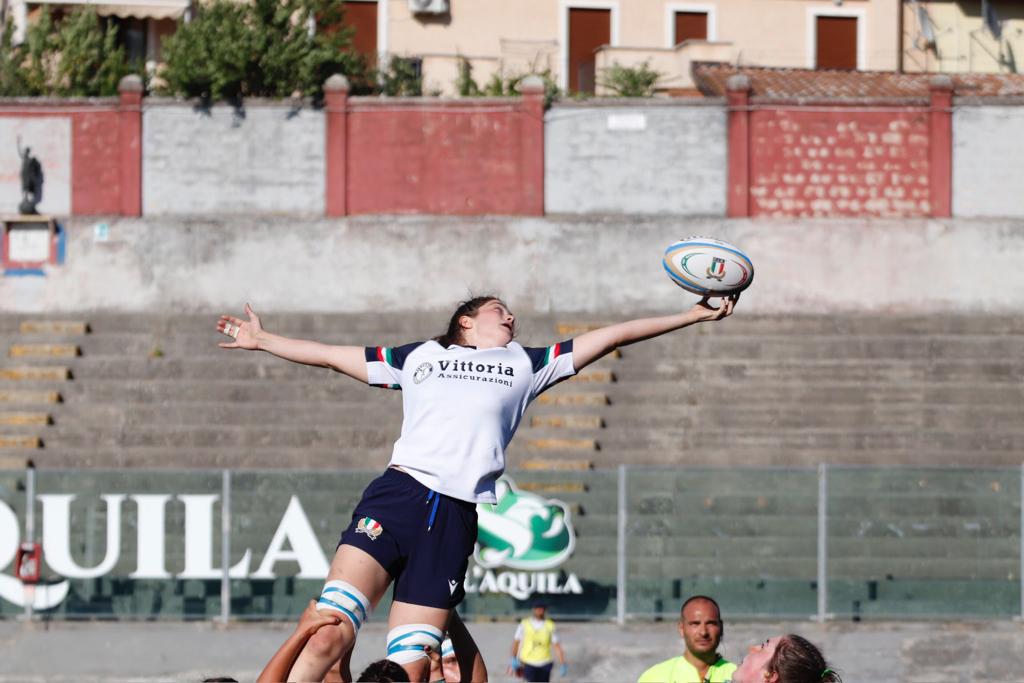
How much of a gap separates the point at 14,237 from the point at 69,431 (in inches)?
243

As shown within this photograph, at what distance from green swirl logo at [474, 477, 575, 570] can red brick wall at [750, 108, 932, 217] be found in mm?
12148

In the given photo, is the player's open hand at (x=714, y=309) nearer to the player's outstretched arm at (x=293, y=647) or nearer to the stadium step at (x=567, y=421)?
the player's outstretched arm at (x=293, y=647)

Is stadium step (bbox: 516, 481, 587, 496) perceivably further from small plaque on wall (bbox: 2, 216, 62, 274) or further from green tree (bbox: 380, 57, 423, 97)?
green tree (bbox: 380, 57, 423, 97)

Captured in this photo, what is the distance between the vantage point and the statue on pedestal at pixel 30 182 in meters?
31.8

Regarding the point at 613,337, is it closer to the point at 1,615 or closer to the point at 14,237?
the point at 1,615

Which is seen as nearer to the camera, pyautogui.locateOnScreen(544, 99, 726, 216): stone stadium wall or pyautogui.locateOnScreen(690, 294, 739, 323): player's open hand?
pyautogui.locateOnScreen(690, 294, 739, 323): player's open hand

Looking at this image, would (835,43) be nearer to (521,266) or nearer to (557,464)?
(521,266)

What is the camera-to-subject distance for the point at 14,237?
31547 mm

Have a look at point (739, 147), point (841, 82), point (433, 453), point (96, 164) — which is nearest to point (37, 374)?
point (96, 164)

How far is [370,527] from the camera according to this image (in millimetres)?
7645

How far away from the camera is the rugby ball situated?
8.23 metres

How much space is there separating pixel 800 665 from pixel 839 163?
88.3ft

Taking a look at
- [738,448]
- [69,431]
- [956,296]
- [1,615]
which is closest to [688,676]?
[1,615]

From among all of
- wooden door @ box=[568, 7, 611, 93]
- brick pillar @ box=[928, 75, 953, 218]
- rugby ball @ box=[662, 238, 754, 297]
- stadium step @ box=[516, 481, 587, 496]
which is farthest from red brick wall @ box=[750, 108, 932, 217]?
rugby ball @ box=[662, 238, 754, 297]
